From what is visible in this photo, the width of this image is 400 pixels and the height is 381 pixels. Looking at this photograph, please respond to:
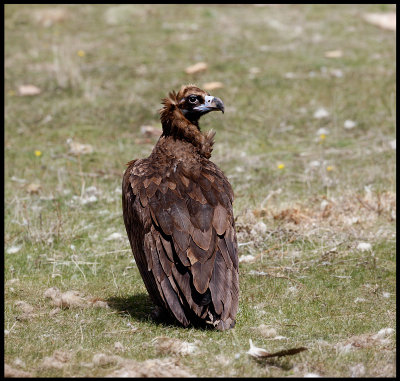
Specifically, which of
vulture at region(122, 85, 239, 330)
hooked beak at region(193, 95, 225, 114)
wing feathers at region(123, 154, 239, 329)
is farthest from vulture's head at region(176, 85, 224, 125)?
wing feathers at region(123, 154, 239, 329)

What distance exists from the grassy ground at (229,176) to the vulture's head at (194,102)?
6.09 ft

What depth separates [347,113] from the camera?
14438 millimetres

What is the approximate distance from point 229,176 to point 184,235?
5645 mm

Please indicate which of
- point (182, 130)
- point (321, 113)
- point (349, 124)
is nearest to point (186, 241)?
point (182, 130)

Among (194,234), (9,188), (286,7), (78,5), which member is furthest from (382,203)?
(78,5)

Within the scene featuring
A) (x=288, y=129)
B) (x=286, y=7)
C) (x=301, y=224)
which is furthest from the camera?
(x=286, y=7)

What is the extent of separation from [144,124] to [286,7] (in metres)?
7.83

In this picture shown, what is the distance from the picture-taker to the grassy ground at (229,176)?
6023 mm

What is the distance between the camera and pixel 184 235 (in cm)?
621

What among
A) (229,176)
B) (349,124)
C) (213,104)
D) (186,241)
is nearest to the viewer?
(186,241)

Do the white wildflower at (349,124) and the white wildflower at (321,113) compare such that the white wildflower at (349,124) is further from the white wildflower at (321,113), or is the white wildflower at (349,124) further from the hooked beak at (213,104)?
the hooked beak at (213,104)

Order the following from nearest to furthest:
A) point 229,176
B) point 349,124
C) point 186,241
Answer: point 186,241, point 229,176, point 349,124

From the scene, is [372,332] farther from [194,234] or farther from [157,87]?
[157,87]

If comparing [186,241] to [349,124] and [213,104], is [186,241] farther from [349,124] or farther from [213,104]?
[349,124]
